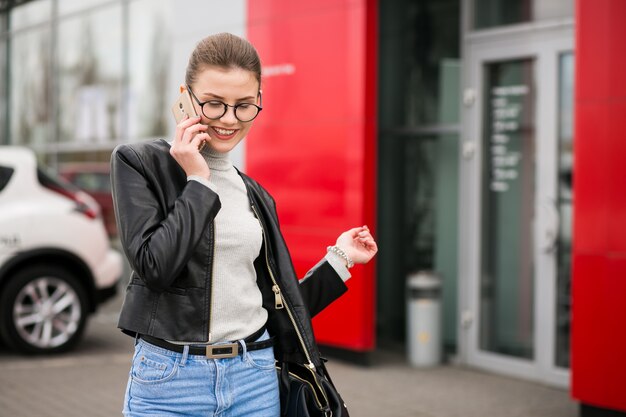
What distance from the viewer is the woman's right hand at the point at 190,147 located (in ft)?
7.59

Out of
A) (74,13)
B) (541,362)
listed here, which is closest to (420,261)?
(541,362)

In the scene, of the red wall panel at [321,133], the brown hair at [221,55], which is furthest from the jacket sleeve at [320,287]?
the red wall panel at [321,133]

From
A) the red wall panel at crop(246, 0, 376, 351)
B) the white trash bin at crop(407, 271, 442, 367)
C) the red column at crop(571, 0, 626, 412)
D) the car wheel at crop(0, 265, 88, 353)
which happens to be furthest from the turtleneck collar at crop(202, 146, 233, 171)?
the car wheel at crop(0, 265, 88, 353)

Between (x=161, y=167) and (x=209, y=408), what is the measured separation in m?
0.62

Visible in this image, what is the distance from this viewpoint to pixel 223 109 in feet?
7.82

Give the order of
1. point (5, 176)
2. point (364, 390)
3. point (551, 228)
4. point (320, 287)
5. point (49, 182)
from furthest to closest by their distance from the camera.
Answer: point (49, 182)
point (551, 228)
point (364, 390)
point (5, 176)
point (320, 287)

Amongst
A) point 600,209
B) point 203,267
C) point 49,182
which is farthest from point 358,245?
point 49,182

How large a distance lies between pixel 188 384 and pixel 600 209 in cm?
425

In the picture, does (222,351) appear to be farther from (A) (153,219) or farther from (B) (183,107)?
(B) (183,107)

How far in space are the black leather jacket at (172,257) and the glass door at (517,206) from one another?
5.21 meters

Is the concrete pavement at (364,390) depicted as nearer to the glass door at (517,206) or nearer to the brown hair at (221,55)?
the glass door at (517,206)

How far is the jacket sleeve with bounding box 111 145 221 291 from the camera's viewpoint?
2209 millimetres

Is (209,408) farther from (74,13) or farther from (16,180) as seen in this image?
(74,13)

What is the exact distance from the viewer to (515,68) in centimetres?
782
